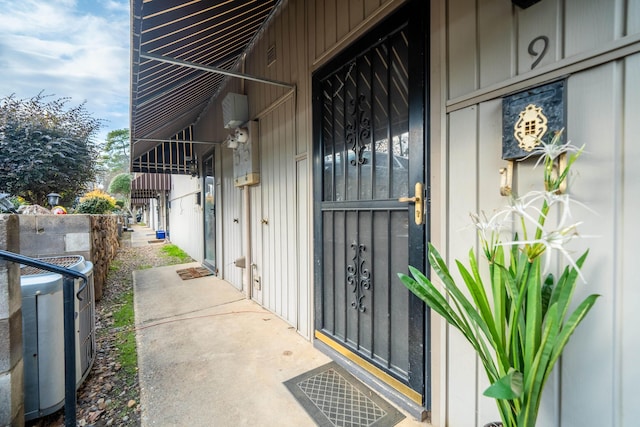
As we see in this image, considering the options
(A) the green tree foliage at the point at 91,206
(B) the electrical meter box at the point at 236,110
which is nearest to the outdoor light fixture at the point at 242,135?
(B) the electrical meter box at the point at 236,110

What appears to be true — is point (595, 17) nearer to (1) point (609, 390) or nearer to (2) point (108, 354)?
(1) point (609, 390)

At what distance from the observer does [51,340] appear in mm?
1709

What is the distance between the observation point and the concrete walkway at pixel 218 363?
178 cm

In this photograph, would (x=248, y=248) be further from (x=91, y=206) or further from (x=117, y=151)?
(x=117, y=151)

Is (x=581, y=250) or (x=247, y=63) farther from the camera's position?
(x=247, y=63)

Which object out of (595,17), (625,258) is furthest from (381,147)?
(625,258)

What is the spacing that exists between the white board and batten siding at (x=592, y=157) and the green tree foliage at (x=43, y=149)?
669cm

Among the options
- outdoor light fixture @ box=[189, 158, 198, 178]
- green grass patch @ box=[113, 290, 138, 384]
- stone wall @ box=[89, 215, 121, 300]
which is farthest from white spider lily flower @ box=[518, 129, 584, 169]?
outdoor light fixture @ box=[189, 158, 198, 178]

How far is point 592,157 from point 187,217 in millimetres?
9279

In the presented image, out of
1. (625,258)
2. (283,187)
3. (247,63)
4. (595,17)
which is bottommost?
(625,258)

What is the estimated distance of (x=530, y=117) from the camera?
3.79ft

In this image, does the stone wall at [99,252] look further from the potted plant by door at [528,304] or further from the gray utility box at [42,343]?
the potted plant by door at [528,304]

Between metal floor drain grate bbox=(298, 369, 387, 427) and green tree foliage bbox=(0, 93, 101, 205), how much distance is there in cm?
589

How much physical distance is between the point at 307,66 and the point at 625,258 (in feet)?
8.93
